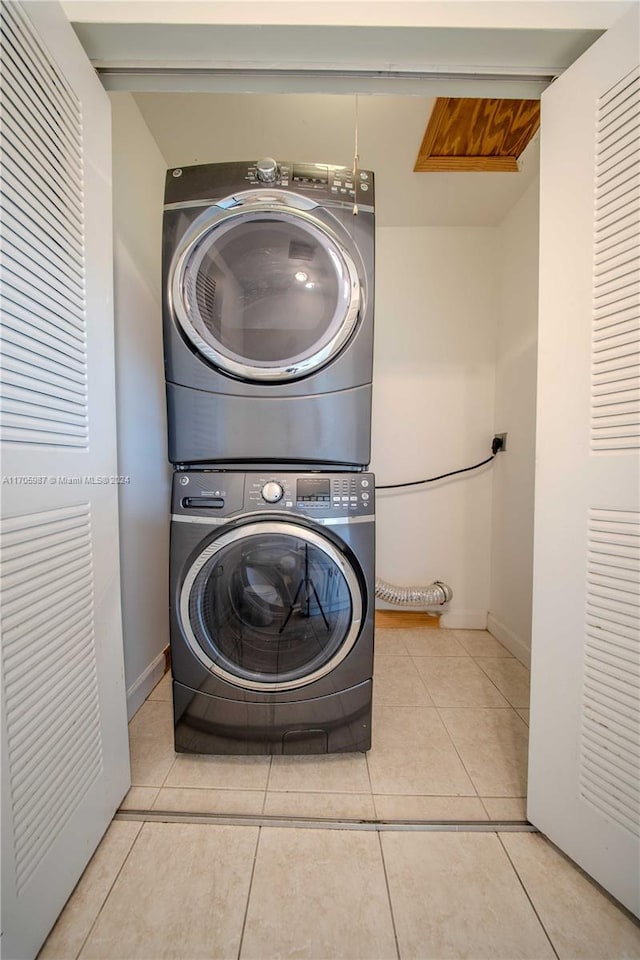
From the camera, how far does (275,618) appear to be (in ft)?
3.42

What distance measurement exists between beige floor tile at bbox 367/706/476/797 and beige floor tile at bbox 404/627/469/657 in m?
0.43

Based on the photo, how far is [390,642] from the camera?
1.82 m

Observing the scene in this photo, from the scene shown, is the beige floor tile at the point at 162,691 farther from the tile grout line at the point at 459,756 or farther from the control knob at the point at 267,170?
the control knob at the point at 267,170

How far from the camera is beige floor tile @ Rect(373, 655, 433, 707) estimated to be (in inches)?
53.4

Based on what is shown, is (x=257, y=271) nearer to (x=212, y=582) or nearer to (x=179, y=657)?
(x=212, y=582)

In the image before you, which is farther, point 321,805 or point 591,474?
point 321,805

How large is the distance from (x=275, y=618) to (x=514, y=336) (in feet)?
5.72

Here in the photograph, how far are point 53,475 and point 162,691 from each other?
3.69ft

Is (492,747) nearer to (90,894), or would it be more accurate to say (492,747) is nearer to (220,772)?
(220,772)

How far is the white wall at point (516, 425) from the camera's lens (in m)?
1.62

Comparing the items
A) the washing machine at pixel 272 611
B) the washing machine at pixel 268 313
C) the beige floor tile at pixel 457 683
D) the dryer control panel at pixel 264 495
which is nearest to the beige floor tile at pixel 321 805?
the washing machine at pixel 272 611

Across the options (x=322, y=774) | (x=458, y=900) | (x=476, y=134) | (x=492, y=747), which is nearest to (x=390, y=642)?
(x=492, y=747)

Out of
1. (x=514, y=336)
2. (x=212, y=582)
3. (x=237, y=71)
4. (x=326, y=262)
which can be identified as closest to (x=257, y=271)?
(x=326, y=262)

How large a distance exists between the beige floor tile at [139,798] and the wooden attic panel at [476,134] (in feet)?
7.47
